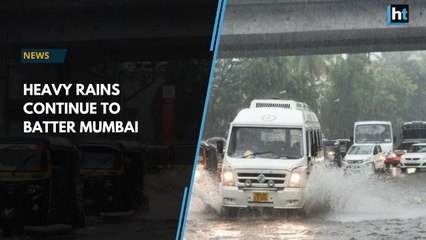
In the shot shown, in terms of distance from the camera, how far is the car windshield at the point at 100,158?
175 inches

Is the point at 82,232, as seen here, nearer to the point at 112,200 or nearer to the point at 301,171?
the point at 112,200

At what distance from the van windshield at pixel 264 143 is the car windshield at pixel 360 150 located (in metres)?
10.6

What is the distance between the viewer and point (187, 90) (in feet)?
14.9

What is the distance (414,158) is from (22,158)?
17.7m

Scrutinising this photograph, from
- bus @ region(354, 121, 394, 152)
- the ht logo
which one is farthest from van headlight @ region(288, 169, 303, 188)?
bus @ region(354, 121, 394, 152)

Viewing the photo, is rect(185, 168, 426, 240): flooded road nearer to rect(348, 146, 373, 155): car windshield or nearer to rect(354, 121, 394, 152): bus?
rect(348, 146, 373, 155): car windshield

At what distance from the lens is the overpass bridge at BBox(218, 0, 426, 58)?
13.3 meters

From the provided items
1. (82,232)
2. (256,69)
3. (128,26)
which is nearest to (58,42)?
(128,26)

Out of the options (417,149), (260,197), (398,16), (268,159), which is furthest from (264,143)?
(417,149)

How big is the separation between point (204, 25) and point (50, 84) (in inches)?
42.4

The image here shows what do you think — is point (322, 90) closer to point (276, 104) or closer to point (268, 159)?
point (276, 104)

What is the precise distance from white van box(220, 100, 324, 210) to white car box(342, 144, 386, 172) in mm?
8793

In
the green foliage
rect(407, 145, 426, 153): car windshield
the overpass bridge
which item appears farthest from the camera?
rect(407, 145, 426, 153): car windshield

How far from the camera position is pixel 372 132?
25953 millimetres
